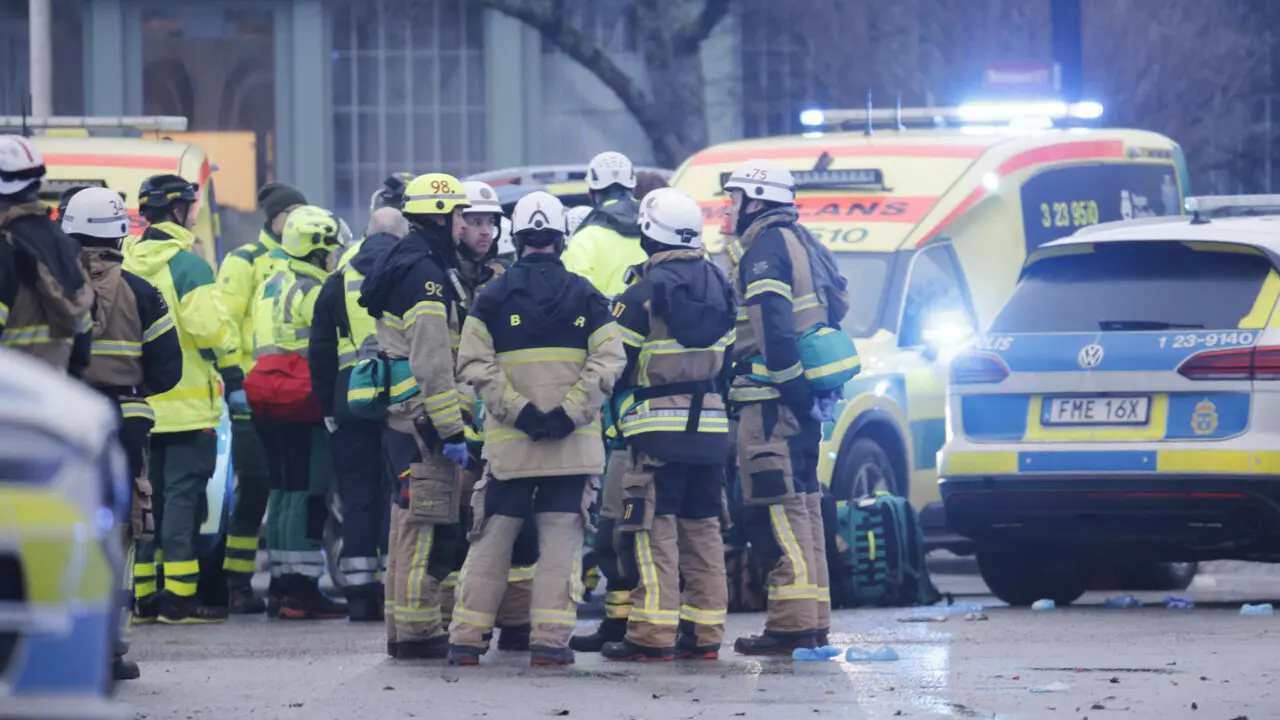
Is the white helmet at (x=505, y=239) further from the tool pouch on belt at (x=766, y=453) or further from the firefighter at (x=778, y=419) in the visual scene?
the tool pouch on belt at (x=766, y=453)

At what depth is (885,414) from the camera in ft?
42.9

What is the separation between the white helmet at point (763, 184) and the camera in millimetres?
9938

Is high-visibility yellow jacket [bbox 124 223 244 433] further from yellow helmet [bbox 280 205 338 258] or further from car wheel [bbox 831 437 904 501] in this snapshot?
car wheel [bbox 831 437 904 501]

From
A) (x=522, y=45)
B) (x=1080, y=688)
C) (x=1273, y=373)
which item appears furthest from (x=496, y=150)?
(x=1080, y=688)

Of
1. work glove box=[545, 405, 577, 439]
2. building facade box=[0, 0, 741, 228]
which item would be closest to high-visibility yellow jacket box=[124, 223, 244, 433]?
work glove box=[545, 405, 577, 439]

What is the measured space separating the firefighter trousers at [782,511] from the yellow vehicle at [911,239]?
8.68ft

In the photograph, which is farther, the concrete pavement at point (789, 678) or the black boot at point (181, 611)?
the black boot at point (181, 611)

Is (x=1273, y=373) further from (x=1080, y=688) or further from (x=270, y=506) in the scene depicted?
(x=270, y=506)

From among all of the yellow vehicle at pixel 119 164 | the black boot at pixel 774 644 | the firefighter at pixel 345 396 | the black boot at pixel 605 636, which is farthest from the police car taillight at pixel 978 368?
the yellow vehicle at pixel 119 164

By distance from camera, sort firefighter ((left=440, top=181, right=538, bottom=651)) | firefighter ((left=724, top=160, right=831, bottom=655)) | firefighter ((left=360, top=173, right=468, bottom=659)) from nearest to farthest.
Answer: firefighter ((left=360, top=173, right=468, bottom=659)) → firefighter ((left=724, top=160, right=831, bottom=655)) → firefighter ((left=440, top=181, right=538, bottom=651))

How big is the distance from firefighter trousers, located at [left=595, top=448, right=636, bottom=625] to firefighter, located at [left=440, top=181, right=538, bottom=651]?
34 cm

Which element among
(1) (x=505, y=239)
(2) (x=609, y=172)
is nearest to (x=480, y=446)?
(1) (x=505, y=239)

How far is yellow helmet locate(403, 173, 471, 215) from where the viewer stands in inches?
388

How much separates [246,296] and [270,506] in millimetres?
1044
